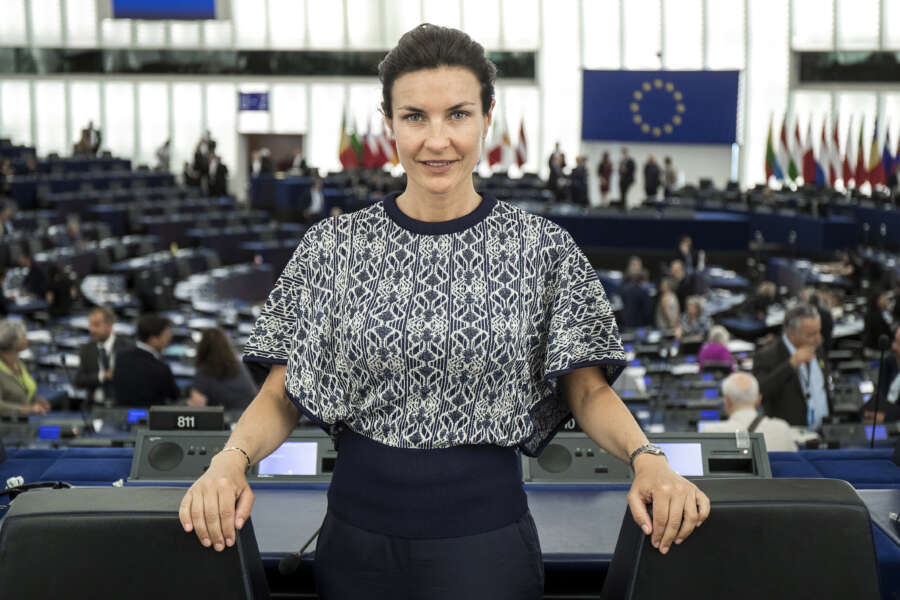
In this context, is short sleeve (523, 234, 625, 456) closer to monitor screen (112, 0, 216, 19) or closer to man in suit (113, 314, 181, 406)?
man in suit (113, 314, 181, 406)

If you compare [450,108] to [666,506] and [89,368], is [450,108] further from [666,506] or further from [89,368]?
[89,368]

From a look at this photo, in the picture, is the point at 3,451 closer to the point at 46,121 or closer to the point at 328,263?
the point at 328,263

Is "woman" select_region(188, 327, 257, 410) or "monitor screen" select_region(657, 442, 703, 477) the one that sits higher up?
"monitor screen" select_region(657, 442, 703, 477)

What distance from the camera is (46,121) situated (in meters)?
28.3

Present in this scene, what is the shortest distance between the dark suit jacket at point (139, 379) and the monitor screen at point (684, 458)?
14.5 ft

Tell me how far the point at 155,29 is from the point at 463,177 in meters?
27.8

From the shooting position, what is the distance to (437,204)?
5.35 feet

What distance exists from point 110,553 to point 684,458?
5.14 ft

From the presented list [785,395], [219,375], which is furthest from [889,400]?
[219,375]

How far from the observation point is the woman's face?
158 cm

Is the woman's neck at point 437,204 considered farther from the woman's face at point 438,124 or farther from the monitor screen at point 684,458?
the monitor screen at point 684,458

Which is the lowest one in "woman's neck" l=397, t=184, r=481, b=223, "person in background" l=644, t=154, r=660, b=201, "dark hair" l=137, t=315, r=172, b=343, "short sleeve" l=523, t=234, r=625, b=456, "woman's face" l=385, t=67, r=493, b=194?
"dark hair" l=137, t=315, r=172, b=343

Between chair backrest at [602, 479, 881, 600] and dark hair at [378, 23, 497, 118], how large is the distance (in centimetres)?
65

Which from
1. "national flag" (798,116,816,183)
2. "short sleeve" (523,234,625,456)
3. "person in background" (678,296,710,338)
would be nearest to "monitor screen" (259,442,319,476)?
"short sleeve" (523,234,625,456)
